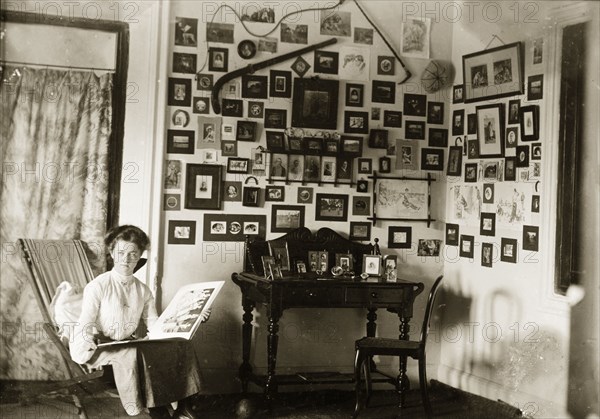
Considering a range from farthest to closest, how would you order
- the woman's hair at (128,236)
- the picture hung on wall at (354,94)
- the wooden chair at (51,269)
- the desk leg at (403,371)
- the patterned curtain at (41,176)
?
the picture hung on wall at (354,94), the desk leg at (403,371), the patterned curtain at (41,176), the wooden chair at (51,269), the woman's hair at (128,236)

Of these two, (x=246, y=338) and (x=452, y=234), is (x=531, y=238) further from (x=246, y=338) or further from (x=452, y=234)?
(x=246, y=338)

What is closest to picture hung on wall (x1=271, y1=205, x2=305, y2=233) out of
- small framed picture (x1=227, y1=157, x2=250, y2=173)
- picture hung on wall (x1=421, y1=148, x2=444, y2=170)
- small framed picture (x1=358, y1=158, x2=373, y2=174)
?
small framed picture (x1=227, y1=157, x2=250, y2=173)

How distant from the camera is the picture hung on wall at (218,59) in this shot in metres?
5.14

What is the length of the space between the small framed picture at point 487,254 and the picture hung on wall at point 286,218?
1315 mm

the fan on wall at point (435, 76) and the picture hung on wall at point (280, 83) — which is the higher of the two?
the fan on wall at point (435, 76)

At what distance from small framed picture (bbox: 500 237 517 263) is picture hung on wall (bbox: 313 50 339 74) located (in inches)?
68.4

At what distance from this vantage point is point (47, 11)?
15.7ft

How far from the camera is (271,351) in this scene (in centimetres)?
471

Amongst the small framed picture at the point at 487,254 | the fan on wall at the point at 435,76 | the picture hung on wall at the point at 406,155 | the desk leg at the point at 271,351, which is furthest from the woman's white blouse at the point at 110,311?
the fan on wall at the point at 435,76

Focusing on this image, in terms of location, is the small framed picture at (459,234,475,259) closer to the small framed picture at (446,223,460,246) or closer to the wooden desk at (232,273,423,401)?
the small framed picture at (446,223,460,246)

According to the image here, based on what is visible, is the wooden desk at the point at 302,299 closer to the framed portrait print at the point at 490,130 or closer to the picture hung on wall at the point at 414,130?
the framed portrait print at the point at 490,130

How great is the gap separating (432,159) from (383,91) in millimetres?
648

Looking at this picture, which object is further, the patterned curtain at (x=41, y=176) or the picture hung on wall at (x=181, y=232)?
the picture hung on wall at (x=181, y=232)

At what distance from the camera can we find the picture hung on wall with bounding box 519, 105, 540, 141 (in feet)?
15.5
